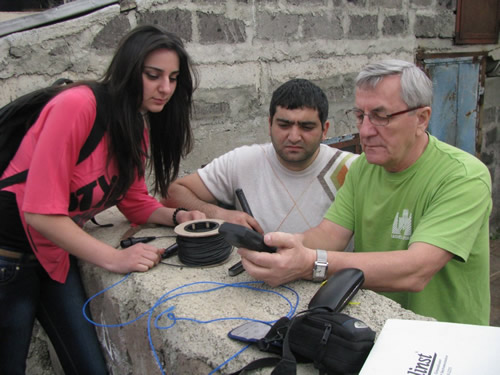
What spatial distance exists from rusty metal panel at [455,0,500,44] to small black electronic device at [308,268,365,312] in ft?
18.3

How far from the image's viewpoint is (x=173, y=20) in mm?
3303

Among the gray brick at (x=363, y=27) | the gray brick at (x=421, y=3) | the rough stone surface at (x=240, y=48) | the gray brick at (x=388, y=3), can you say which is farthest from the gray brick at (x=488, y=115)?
the gray brick at (x=363, y=27)

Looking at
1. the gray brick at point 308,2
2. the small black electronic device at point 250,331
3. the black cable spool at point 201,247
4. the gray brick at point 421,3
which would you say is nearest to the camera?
the small black electronic device at point 250,331

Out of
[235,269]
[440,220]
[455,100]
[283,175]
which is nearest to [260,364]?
[235,269]

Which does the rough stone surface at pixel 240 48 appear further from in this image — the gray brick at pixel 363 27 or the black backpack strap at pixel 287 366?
the black backpack strap at pixel 287 366

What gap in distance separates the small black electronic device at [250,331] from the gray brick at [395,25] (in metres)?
4.40

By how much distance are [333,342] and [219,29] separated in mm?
2977

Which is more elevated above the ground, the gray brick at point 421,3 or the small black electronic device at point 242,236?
the gray brick at point 421,3

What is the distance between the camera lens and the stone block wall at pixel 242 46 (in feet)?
9.20

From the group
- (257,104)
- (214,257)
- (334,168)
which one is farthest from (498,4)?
(214,257)

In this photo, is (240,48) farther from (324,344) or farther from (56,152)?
(324,344)

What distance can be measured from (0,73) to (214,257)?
5.71 feet

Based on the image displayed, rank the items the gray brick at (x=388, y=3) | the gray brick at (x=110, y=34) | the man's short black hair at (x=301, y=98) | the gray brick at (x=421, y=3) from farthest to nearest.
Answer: the gray brick at (x=421, y=3) < the gray brick at (x=388, y=3) < the gray brick at (x=110, y=34) < the man's short black hair at (x=301, y=98)

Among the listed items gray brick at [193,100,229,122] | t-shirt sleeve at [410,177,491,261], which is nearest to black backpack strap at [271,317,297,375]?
t-shirt sleeve at [410,177,491,261]
